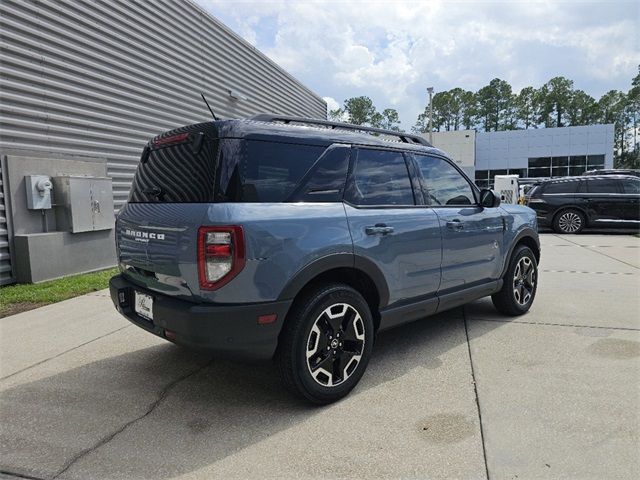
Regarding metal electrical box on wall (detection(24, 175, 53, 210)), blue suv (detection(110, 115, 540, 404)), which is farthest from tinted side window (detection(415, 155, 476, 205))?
metal electrical box on wall (detection(24, 175, 53, 210))

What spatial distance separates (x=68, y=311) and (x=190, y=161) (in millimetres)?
3537

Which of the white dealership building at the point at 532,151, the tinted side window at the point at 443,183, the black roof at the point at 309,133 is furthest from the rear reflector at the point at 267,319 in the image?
the white dealership building at the point at 532,151

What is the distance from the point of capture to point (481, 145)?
46219 millimetres

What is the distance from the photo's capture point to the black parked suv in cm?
1325

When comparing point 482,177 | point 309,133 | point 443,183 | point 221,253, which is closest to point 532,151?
point 482,177

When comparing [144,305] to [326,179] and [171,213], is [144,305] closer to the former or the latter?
[171,213]

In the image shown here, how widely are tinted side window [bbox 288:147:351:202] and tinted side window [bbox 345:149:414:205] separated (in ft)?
0.31

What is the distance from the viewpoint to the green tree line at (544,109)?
73562 millimetres

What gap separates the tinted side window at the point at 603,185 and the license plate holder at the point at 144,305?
14190mm

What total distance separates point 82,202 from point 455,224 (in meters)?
5.98

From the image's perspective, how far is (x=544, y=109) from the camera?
76.4 metres

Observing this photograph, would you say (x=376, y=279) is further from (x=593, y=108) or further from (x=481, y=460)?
(x=593, y=108)

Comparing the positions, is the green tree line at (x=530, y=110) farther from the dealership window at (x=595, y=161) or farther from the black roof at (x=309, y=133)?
the black roof at (x=309, y=133)

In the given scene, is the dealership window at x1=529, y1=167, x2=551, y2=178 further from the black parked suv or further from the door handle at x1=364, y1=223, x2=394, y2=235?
the door handle at x1=364, y1=223, x2=394, y2=235
